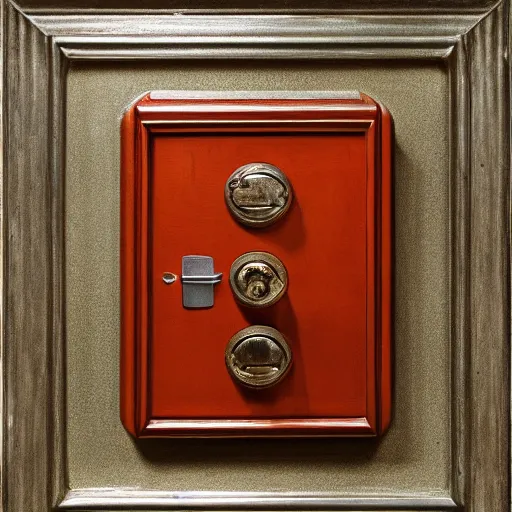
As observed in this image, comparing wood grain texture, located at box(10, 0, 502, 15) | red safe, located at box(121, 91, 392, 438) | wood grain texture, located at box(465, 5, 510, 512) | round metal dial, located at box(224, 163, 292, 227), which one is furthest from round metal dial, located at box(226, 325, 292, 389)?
wood grain texture, located at box(10, 0, 502, 15)

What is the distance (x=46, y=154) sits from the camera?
0.78m

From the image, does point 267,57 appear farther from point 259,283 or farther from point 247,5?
point 259,283

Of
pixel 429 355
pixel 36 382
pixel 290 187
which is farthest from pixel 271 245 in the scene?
pixel 36 382

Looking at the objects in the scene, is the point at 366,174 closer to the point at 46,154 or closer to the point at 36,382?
the point at 46,154

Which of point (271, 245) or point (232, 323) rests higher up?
point (271, 245)

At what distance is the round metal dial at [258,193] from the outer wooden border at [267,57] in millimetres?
201

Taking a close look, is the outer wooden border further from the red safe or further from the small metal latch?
the small metal latch

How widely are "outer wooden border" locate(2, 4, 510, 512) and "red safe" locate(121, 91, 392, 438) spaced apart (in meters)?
0.12

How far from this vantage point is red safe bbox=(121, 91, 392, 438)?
28.5 inches

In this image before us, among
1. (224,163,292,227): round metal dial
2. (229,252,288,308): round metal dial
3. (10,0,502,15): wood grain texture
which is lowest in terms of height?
(229,252,288,308): round metal dial

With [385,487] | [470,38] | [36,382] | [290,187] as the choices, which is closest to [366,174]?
[290,187]

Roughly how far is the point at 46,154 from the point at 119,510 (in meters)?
0.56

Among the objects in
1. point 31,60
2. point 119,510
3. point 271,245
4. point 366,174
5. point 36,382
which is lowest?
point 119,510

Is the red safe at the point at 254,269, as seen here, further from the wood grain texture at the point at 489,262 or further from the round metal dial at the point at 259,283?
the wood grain texture at the point at 489,262
